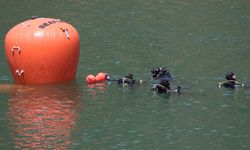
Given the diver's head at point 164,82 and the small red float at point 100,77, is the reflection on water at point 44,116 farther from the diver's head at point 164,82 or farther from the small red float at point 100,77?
the diver's head at point 164,82

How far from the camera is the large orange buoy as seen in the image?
24.0m

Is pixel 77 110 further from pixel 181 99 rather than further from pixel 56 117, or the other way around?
pixel 181 99

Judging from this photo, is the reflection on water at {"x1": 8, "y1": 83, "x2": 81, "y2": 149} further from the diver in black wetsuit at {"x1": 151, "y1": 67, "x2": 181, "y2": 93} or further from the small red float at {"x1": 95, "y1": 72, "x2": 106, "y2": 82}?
the diver in black wetsuit at {"x1": 151, "y1": 67, "x2": 181, "y2": 93}

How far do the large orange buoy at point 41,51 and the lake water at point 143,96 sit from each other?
47 cm

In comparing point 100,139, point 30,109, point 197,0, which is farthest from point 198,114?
point 197,0

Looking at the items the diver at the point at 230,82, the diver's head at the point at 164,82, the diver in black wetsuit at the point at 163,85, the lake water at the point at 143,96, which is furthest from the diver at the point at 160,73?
the diver at the point at 230,82

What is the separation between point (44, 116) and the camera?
21.1 metres

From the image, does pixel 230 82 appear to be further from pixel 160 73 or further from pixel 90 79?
pixel 90 79

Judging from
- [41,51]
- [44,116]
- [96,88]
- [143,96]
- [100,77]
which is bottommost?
[44,116]

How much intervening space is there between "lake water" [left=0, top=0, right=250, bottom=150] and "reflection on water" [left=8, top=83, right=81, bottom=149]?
0.08ft

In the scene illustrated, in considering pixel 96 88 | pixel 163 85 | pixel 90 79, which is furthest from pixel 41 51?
pixel 163 85

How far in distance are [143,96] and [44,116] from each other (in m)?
3.65

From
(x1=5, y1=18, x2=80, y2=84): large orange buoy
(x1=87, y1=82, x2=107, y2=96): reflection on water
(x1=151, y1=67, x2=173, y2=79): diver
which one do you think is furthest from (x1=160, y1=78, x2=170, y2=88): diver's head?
(x1=5, y1=18, x2=80, y2=84): large orange buoy

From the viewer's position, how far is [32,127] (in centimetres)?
2000
